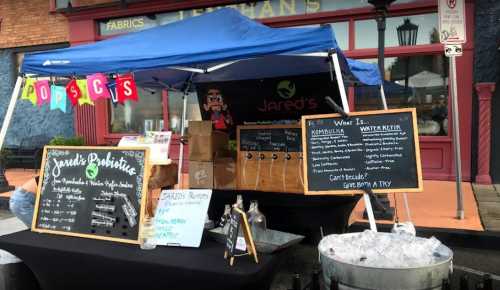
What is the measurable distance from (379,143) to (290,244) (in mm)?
1001

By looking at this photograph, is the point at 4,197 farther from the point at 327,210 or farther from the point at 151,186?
the point at 327,210

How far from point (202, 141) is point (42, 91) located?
1742 millimetres

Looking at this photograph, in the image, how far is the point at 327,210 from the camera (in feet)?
15.0

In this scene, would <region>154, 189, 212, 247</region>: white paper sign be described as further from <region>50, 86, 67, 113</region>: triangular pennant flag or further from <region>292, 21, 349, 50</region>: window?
<region>292, 21, 349, 50</region>: window

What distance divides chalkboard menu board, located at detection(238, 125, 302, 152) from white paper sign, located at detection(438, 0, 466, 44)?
267 centimetres

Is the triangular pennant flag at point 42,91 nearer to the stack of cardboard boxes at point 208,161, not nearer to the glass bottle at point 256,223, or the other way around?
the stack of cardboard boxes at point 208,161

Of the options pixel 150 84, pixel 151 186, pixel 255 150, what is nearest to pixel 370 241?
pixel 255 150

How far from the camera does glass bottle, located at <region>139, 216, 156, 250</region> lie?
132 inches

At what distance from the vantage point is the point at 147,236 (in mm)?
3430

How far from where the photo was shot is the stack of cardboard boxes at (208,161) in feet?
16.3

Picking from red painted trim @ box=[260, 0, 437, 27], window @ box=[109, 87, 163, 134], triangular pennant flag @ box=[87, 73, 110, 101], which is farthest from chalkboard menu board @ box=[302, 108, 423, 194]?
window @ box=[109, 87, 163, 134]

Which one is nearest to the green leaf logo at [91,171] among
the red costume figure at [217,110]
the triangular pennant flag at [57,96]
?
the triangular pennant flag at [57,96]

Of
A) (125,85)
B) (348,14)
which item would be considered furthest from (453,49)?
(125,85)

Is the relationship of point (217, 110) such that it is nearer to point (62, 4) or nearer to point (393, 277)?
point (393, 277)
